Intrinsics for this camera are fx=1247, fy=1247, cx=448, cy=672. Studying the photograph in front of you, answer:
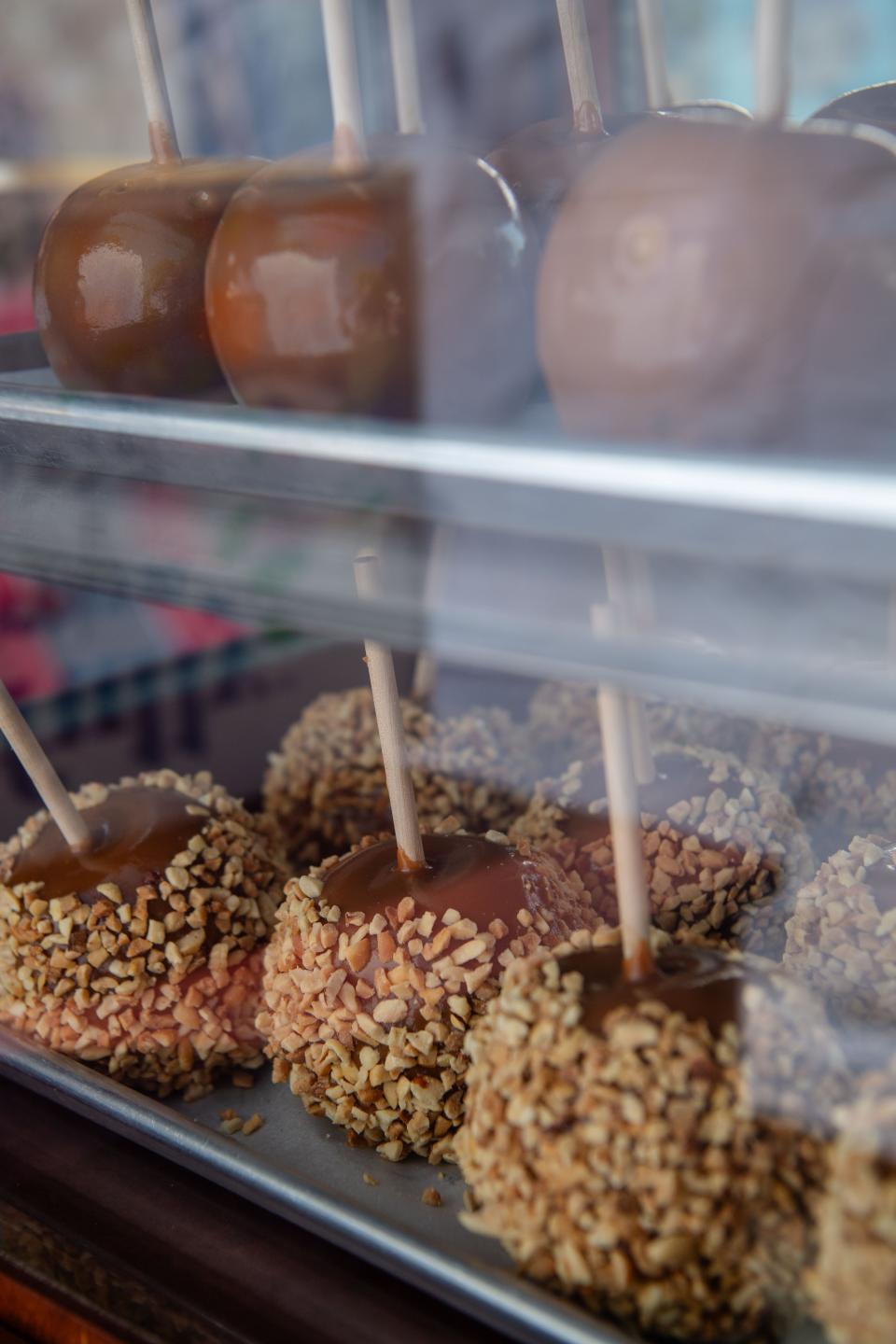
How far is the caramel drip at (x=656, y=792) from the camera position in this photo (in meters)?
0.80

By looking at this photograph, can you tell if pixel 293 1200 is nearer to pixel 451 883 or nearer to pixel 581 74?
pixel 451 883

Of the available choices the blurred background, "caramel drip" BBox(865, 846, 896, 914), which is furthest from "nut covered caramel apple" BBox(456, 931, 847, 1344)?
the blurred background

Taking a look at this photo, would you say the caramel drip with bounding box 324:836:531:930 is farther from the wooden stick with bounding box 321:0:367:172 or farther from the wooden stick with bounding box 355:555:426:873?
the wooden stick with bounding box 321:0:367:172

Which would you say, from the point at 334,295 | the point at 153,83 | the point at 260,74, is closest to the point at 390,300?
the point at 334,295

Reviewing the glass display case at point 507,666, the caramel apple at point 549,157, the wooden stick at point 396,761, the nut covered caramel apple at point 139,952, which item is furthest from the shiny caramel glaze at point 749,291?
the nut covered caramel apple at point 139,952

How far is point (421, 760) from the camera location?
1.00 meters

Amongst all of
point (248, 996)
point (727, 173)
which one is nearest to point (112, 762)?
point (248, 996)

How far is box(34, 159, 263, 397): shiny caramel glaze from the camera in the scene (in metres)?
0.66

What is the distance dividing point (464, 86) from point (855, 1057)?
1048mm

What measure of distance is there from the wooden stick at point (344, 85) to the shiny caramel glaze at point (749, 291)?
0.15 m

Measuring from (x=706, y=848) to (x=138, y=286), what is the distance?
0.47 m

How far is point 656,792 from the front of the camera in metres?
0.80

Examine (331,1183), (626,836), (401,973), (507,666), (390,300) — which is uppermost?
(390,300)

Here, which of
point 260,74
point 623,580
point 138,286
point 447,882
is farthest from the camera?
point 260,74
